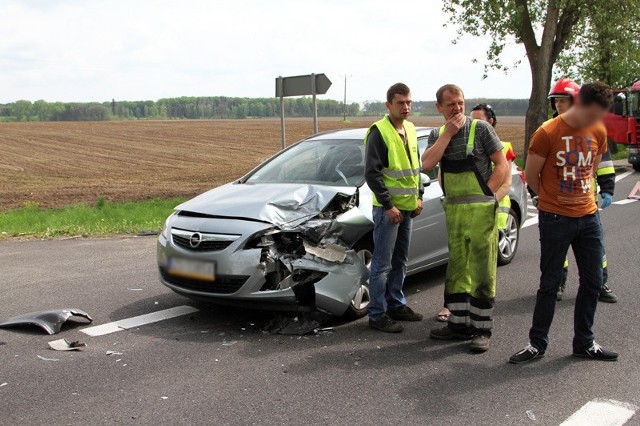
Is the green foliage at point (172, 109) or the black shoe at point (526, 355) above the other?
the green foliage at point (172, 109)

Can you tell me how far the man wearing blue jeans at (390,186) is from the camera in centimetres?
545

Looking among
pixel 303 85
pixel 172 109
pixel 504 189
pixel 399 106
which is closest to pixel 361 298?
→ pixel 504 189

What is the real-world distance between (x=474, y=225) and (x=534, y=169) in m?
0.70

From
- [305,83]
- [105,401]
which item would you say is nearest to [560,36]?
[305,83]

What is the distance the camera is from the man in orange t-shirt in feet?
15.3

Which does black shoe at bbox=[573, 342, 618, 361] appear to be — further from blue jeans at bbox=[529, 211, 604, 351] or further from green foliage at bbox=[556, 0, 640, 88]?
green foliage at bbox=[556, 0, 640, 88]

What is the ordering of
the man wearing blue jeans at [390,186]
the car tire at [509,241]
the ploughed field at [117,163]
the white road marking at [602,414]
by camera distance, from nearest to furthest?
the white road marking at [602,414] < the man wearing blue jeans at [390,186] < the car tire at [509,241] < the ploughed field at [117,163]

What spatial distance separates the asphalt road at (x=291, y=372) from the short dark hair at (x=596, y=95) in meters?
1.74

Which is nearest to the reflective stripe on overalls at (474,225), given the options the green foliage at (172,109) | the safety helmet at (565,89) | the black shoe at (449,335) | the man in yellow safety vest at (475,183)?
the man in yellow safety vest at (475,183)

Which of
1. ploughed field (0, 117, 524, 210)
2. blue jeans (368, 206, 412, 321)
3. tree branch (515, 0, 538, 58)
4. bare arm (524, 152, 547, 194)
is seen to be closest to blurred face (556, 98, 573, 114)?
bare arm (524, 152, 547, 194)

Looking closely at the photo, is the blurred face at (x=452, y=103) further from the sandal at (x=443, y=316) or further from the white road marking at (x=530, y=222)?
the white road marking at (x=530, y=222)

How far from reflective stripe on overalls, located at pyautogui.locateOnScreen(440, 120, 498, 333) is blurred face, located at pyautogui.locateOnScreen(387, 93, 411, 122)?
48 centimetres

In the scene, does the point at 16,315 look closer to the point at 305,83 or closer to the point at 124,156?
the point at 305,83

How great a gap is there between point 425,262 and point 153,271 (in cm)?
307
